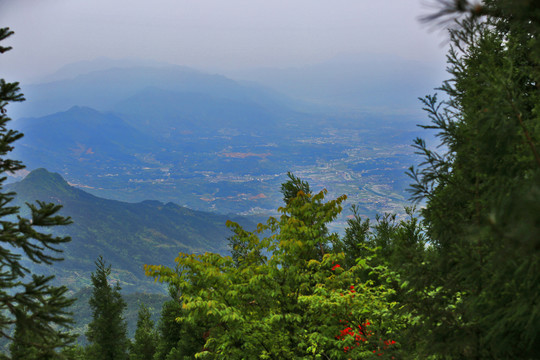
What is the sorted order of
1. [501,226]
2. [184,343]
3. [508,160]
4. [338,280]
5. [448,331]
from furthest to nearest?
1. [184,343]
2. [338,280]
3. [448,331]
4. [508,160]
5. [501,226]

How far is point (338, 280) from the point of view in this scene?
28.6 ft

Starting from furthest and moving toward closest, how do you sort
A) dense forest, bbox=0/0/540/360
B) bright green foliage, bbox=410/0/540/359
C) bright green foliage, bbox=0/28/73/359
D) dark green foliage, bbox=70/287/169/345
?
1. dark green foliage, bbox=70/287/169/345
2. bright green foliage, bbox=0/28/73/359
3. dense forest, bbox=0/0/540/360
4. bright green foliage, bbox=410/0/540/359

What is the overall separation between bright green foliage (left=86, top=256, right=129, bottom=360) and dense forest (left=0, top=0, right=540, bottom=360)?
1782cm

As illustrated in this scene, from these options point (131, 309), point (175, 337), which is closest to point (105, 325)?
point (175, 337)

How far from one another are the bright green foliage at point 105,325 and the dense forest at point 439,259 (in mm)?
17823

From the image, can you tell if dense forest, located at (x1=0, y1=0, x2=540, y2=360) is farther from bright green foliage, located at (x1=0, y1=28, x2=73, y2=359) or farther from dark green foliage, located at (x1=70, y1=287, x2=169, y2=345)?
dark green foliage, located at (x1=70, y1=287, x2=169, y2=345)

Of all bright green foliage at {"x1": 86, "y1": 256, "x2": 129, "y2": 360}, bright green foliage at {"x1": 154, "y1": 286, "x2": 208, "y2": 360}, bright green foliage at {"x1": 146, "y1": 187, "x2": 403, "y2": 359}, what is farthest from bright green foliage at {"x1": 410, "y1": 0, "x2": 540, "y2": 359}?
bright green foliage at {"x1": 86, "y1": 256, "x2": 129, "y2": 360}

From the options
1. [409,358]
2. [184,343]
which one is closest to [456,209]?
[409,358]

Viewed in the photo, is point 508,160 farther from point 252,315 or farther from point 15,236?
point 252,315

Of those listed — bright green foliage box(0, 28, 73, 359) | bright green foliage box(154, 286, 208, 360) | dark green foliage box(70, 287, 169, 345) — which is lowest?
dark green foliage box(70, 287, 169, 345)

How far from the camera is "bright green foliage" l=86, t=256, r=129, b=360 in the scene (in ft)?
76.3

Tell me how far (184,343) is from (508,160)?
24.2m

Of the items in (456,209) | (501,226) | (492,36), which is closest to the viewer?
(501,226)

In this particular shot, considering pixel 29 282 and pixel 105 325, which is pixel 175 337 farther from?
pixel 29 282
